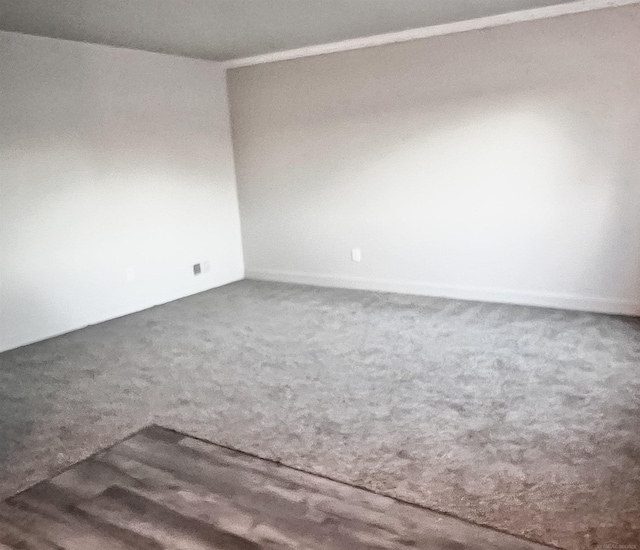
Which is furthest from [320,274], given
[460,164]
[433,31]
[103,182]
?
[433,31]

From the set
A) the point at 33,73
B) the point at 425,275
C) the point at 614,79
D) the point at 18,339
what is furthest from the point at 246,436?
the point at 614,79

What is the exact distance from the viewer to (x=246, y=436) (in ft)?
9.41

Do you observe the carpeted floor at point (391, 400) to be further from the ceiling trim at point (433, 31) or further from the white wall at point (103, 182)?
the ceiling trim at point (433, 31)

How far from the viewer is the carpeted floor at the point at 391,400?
2359 millimetres

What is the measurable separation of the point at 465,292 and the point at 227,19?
283 cm

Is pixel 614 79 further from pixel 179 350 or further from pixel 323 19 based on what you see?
pixel 179 350

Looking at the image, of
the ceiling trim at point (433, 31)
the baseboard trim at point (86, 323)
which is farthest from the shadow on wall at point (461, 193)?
the baseboard trim at point (86, 323)

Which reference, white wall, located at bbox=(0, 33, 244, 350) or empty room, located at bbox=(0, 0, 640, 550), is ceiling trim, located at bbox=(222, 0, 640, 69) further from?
white wall, located at bbox=(0, 33, 244, 350)

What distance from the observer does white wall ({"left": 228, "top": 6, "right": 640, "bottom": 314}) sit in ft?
13.9

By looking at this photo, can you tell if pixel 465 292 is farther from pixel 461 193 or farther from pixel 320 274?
pixel 320 274

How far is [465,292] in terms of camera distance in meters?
5.04

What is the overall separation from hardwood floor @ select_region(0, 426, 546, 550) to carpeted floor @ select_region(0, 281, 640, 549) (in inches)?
3.8

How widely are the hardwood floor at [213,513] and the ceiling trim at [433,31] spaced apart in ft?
11.8

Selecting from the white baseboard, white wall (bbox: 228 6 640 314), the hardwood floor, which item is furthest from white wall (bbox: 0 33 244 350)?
the hardwood floor
